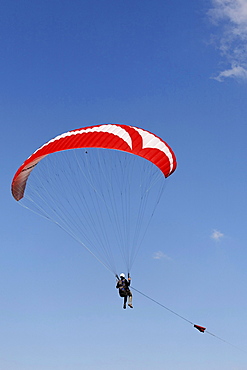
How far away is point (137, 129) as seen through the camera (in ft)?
76.9

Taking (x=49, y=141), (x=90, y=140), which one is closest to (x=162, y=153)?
(x=90, y=140)

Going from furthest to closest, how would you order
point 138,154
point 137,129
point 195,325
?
point 137,129, point 138,154, point 195,325

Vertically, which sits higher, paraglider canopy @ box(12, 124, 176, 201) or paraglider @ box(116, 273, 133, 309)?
paraglider canopy @ box(12, 124, 176, 201)

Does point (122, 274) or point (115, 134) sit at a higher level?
point (115, 134)

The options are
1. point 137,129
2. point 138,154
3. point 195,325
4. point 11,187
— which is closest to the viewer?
point 195,325

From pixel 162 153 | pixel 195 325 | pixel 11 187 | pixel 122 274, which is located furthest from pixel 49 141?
pixel 195 325

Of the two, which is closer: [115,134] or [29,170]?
[115,134]

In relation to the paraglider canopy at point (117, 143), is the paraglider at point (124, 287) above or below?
below

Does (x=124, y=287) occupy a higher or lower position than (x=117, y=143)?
lower

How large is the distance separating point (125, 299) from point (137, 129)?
7722mm

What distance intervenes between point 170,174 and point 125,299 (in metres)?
6.00

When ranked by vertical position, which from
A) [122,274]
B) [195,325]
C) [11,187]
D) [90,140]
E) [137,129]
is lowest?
[195,325]

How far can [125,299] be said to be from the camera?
76.3 feet

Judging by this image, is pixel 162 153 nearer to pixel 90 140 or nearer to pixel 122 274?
pixel 90 140
